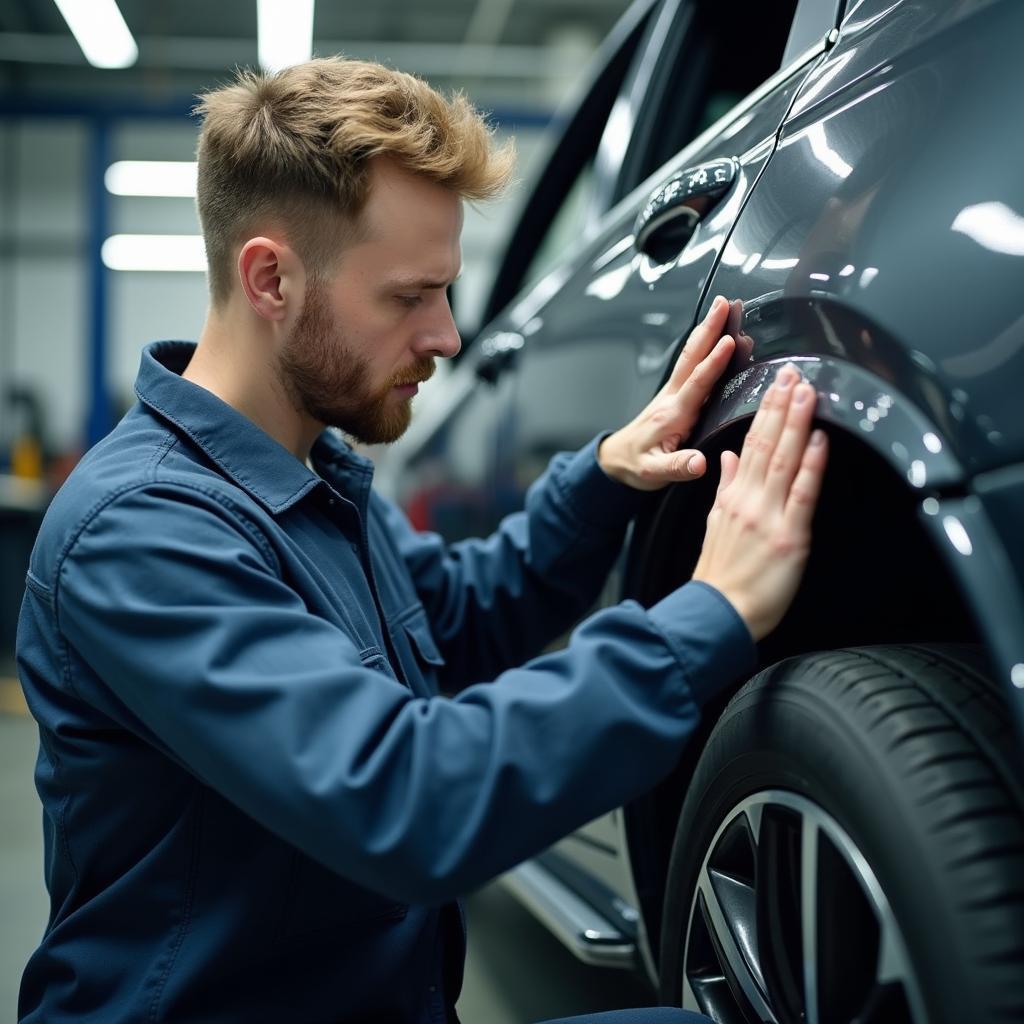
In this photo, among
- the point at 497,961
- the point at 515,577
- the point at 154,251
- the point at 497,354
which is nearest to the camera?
the point at 515,577

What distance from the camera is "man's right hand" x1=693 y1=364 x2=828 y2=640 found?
0.95 metres

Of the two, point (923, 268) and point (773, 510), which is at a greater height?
point (923, 268)

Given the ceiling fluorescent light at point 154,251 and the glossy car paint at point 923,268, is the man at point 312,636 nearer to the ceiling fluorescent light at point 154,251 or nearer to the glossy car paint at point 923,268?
the glossy car paint at point 923,268

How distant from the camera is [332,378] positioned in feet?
4.05

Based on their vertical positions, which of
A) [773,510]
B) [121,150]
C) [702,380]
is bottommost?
[773,510]

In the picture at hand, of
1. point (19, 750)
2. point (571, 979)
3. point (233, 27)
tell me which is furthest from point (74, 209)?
point (571, 979)

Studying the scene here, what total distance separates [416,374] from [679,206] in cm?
34

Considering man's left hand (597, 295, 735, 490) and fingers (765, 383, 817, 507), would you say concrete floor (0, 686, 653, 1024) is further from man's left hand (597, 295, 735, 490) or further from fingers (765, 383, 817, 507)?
fingers (765, 383, 817, 507)

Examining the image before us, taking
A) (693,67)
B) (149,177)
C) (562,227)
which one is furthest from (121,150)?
(693,67)

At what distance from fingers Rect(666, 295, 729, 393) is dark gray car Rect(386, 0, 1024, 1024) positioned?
0.9 inches

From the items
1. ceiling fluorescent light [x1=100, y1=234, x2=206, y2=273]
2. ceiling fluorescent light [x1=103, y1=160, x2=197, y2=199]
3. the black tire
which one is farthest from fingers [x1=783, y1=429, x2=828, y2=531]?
ceiling fluorescent light [x1=100, y1=234, x2=206, y2=273]

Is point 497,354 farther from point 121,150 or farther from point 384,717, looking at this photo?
point 121,150

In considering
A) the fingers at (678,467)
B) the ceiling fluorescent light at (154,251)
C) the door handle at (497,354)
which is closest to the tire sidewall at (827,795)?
the fingers at (678,467)

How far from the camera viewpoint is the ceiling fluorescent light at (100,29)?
736 cm
